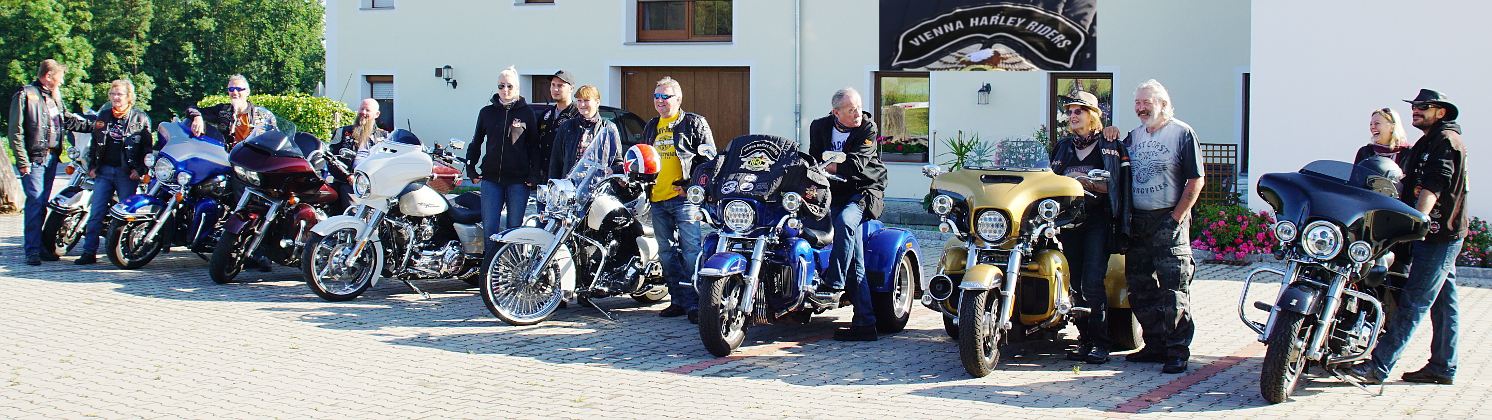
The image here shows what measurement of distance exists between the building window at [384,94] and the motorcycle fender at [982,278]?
14.9m

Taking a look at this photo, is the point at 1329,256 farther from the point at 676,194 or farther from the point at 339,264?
the point at 339,264

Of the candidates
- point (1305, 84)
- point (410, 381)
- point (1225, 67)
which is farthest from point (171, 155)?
point (1225, 67)

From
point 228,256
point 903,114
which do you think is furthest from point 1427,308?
point 903,114

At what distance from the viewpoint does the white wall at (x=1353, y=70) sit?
10.3 metres

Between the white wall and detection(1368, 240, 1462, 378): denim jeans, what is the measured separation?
16.2ft

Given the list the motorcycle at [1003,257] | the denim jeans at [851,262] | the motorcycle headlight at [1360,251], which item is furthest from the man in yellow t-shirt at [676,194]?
the motorcycle headlight at [1360,251]

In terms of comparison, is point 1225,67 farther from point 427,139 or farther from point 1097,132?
point 427,139

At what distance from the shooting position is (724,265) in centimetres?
658

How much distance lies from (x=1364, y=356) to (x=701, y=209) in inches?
135

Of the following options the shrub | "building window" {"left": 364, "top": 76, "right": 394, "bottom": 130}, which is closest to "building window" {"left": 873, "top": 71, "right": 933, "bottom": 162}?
the shrub

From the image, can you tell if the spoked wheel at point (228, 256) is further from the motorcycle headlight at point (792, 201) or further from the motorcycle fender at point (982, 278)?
the motorcycle fender at point (982, 278)

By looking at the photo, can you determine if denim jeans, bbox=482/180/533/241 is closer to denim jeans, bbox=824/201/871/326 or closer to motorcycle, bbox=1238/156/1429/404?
denim jeans, bbox=824/201/871/326

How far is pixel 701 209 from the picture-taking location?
7.31 m

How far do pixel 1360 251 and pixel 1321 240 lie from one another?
0.52 ft
